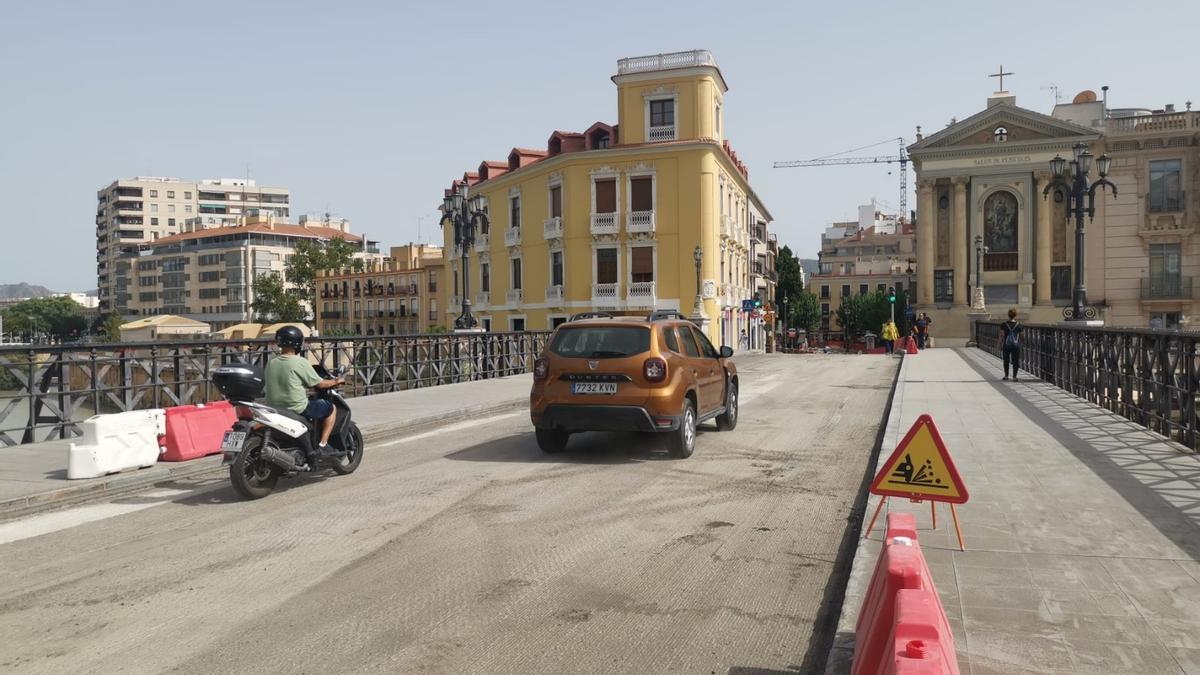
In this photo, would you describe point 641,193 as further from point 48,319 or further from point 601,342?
point 48,319

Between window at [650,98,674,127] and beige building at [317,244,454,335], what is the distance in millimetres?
44036

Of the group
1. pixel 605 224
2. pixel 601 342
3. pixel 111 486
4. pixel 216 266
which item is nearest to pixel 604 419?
pixel 601 342

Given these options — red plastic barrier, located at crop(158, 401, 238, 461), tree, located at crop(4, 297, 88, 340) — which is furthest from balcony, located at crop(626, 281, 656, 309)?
tree, located at crop(4, 297, 88, 340)

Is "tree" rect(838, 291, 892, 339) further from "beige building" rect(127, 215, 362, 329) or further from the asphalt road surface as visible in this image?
the asphalt road surface

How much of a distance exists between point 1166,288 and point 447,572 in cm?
6047

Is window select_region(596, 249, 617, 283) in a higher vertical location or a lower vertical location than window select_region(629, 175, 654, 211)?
lower

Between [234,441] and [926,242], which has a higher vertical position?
[926,242]

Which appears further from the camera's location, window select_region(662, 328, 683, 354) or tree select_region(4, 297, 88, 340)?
tree select_region(4, 297, 88, 340)

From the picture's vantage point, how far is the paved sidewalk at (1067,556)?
12.8 feet

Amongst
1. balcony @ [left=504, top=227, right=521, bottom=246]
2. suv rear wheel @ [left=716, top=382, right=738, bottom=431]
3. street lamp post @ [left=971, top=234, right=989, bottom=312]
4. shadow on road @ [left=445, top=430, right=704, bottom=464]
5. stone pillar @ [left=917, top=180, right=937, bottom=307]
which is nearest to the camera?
shadow on road @ [left=445, top=430, right=704, bottom=464]

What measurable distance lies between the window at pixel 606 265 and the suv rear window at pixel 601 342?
117 feet

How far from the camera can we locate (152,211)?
452 feet

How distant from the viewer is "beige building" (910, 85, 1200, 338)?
2096 inches

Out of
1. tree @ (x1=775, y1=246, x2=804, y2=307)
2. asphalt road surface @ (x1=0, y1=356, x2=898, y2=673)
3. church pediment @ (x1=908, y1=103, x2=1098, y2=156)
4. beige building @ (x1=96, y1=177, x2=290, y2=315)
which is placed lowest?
asphalt road surface @ (x1=0, y1=356, x2=898, y2=673)
